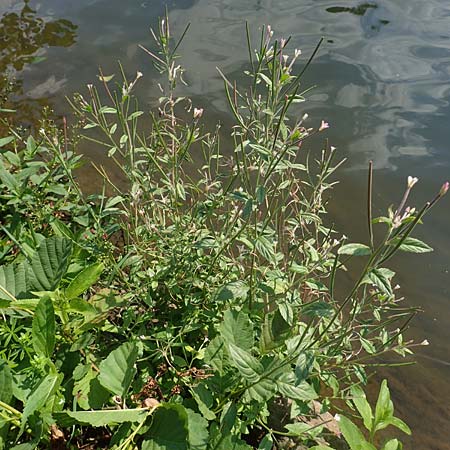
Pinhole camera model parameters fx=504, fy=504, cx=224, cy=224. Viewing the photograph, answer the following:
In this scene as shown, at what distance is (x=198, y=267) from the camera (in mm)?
1826

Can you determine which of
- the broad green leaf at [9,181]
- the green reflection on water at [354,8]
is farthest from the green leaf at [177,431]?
the green reflection on water at [354,8]

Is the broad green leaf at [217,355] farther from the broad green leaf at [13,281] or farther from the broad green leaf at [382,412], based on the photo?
the broad green leaf at [13,281]

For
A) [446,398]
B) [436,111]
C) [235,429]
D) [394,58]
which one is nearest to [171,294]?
[235,429]

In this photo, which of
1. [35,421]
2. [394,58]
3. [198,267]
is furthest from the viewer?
[394,58]

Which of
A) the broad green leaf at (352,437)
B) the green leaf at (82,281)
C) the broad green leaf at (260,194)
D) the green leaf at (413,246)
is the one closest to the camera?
the green leaf at (413,246)

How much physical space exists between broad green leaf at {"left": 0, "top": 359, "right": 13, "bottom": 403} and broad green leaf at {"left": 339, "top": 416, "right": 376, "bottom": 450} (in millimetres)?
959

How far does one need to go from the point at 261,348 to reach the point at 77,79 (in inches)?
138

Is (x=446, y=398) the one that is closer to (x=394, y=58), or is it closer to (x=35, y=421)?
(x=35, y=421)

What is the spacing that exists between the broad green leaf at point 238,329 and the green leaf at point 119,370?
0.29 m

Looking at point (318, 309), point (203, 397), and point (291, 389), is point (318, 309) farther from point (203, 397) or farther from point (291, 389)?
point (203, 397)

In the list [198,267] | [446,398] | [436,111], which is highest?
[198,267]

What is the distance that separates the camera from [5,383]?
146 centimetres

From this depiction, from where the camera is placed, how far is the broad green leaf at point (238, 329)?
1.54 metres

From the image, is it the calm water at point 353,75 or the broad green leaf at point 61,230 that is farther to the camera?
the calm water at point 353,75
